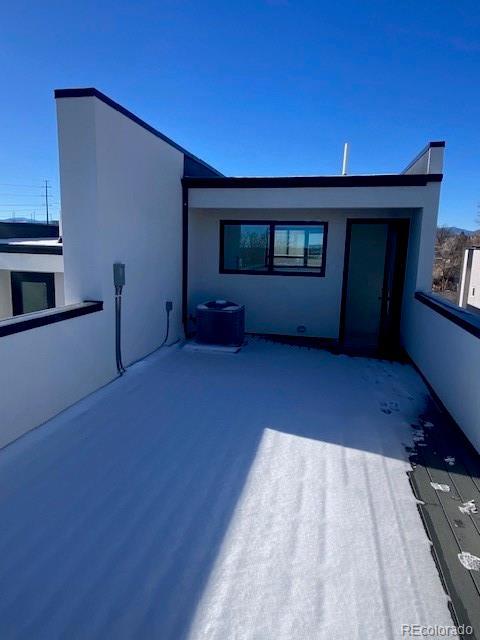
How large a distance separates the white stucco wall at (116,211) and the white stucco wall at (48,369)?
33 cm

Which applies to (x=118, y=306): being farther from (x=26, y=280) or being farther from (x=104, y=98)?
(x=26, y=280)

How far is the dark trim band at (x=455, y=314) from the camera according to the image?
123 inches

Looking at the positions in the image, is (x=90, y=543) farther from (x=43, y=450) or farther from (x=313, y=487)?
(x=313, y=487)

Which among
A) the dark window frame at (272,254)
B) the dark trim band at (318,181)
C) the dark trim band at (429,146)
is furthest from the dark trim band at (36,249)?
the dark trim band at (429,146)

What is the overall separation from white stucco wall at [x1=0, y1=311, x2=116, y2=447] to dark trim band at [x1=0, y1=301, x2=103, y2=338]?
0.04 metres

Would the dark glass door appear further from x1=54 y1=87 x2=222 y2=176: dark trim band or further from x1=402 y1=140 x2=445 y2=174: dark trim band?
x1=54 y1=87 x2=222 y2=176: dark trim band

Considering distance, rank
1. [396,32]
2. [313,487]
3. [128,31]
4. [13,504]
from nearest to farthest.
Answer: [13,504]
[313,487]
[128,31]
[396,32]

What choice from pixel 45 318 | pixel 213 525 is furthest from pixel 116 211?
pixel 213 525

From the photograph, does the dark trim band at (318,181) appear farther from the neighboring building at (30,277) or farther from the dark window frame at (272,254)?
the neighboring building at (30,277)

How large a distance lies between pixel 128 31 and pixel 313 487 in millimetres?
6458

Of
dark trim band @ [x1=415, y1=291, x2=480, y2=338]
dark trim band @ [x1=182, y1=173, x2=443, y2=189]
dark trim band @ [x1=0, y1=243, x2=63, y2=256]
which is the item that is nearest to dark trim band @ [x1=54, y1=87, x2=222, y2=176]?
dark trim band @ [x1=182, y1=173, x2=443, y2=189]

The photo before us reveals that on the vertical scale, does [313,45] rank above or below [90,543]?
above

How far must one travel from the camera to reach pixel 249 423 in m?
3.28

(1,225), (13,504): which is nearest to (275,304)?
(13,504)
